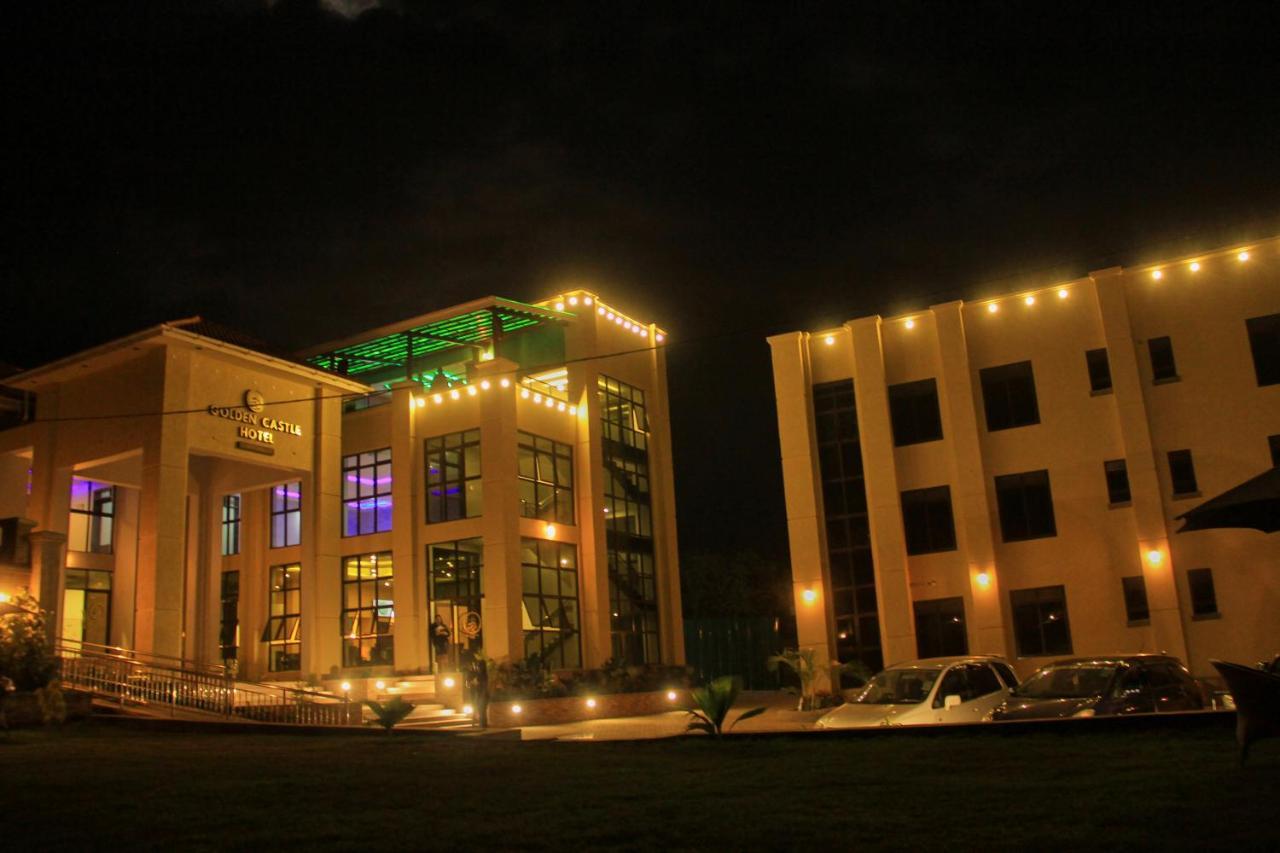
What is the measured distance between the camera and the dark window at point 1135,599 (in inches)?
994

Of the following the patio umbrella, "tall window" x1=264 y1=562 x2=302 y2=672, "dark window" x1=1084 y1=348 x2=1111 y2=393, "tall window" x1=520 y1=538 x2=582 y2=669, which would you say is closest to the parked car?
the patio umbrella

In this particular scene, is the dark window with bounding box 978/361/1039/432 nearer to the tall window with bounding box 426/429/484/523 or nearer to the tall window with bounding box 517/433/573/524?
the tall window with bounding box 517/433/573/524

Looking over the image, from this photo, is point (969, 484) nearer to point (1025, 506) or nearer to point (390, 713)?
point (1025, 506)

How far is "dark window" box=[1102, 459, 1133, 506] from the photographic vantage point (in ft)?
85.9

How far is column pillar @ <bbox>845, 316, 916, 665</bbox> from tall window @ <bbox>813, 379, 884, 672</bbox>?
1.50 ft

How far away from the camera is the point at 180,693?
2133 centimetres

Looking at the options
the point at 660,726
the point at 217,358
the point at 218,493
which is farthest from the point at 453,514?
the point at 660,726

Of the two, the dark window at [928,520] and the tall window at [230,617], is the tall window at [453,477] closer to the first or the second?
the tall window at [230,617]

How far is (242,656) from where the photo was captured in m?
35.9

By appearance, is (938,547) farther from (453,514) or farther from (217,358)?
(217,358)

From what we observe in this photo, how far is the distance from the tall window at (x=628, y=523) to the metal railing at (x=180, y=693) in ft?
46.2

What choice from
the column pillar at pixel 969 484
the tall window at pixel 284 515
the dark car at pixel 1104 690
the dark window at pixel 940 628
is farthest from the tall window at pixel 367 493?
the dark car at pixel 1104 690

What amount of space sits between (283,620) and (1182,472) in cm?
2778

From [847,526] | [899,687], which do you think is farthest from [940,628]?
[899,687]
